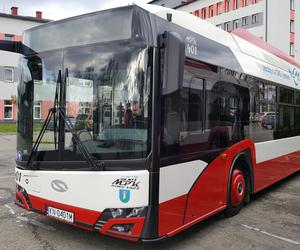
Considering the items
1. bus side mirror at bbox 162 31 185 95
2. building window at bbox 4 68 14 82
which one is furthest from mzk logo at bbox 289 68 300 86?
building window at bbox 4 68 14 82

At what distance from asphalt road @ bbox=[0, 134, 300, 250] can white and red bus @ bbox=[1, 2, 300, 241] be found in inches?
16.0

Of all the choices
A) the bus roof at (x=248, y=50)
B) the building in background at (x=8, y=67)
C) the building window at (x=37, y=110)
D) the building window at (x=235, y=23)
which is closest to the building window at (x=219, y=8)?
the building window at (x=235, y=23)

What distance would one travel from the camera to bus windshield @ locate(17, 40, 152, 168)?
3.95 meters

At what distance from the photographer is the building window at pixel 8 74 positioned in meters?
40.4

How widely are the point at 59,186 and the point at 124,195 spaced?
914 millimetres

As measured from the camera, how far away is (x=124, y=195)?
3916 millimetres

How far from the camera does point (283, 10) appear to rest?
146ft

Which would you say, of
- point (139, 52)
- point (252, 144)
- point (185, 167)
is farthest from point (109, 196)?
point (252, 144)

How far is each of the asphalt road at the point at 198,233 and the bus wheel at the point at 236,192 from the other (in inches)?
5.5

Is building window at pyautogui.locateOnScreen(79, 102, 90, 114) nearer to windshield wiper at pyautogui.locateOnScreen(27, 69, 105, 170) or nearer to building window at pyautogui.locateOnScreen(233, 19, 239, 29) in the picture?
windshield wiper at pyautogui.locateOnScreen(27, 69, 105, 170)

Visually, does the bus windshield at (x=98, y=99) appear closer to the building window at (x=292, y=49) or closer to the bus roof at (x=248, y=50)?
the bus roof at (x=248, y=50)

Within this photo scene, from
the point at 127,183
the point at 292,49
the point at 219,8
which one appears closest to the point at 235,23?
the point at 219,8

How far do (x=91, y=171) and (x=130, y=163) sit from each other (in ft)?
1.56

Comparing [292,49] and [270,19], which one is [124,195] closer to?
[292,49]
